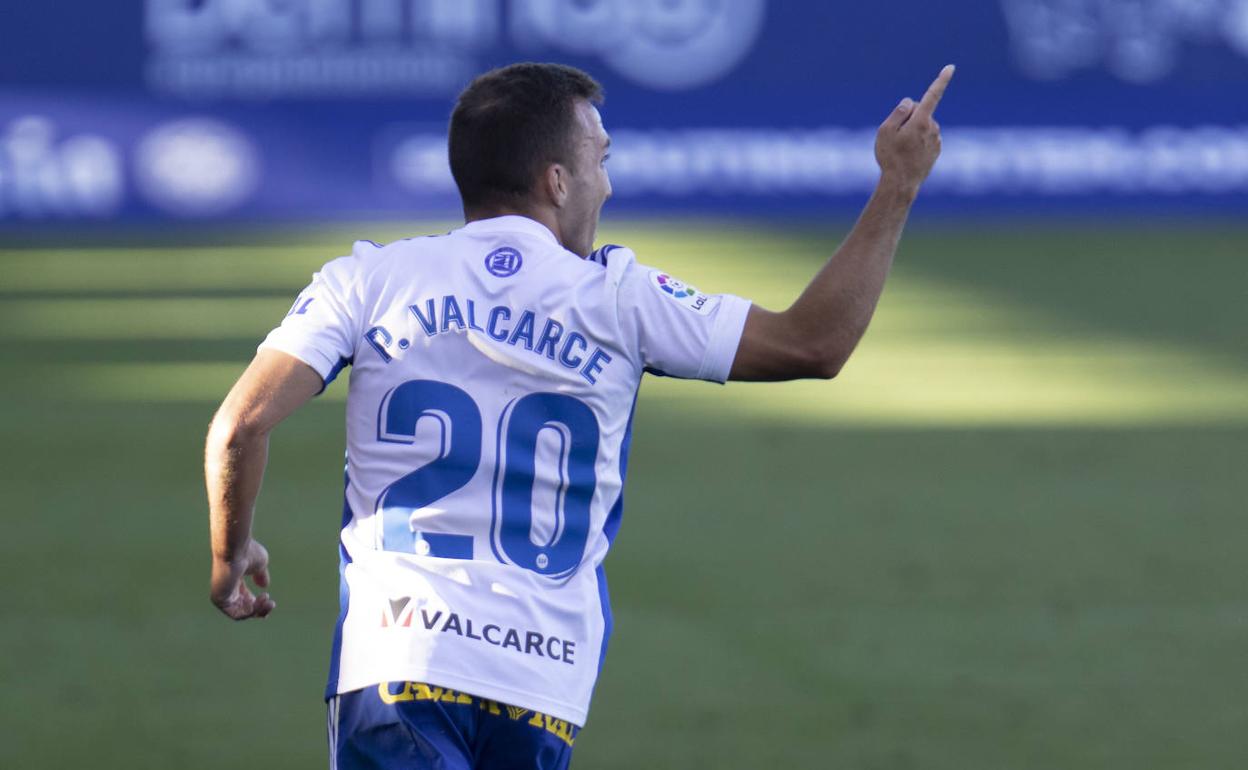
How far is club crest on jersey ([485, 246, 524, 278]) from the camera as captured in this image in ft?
8.67

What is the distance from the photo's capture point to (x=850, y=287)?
8.41 feet

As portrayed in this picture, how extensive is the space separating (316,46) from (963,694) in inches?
308

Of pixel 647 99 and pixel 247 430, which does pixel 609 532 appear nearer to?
pixel 247 430

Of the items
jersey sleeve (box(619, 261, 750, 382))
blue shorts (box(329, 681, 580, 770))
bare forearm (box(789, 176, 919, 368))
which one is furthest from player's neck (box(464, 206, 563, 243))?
blue shorts (box(329, 681, 580, 770))

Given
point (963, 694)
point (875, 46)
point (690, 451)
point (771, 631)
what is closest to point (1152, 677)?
point (963, 694)

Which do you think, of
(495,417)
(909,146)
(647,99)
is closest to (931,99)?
(909,146)

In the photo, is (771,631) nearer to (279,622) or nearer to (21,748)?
(279,622)

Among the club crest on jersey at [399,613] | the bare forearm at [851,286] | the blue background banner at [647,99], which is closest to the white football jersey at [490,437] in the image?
the club crest on jersey at [399,613]

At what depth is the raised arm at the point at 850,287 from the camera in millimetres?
2566

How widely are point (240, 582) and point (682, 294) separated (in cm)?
84

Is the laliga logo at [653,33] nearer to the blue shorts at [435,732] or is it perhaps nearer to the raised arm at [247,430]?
the raised arm at [247,430]

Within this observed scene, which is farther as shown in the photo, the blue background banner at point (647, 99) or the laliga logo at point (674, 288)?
the blue background banner at point (647, 99)

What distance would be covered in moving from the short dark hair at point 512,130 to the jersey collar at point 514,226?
1.6 inches

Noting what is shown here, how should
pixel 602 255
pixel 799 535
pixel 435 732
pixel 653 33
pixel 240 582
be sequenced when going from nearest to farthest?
pixel 435 732 < pixel 602 255 < pixel 240 582 < pixel 799 535 < pixel 653 33
